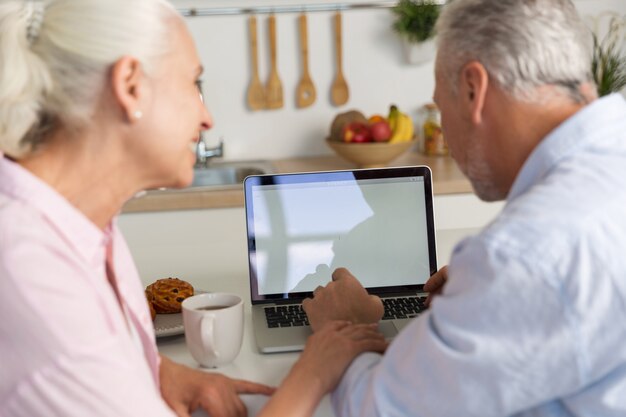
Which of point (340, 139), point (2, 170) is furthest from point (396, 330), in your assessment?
point (340, 139)

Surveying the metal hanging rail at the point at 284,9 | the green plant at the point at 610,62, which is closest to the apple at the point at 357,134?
the metal hanging rail at the point at 284,9

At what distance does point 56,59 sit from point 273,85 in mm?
2258

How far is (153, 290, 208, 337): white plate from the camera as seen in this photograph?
57.1 inches

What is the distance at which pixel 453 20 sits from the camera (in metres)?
1.17

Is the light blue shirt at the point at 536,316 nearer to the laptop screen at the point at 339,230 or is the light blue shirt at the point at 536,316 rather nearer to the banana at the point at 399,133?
the laptop screen at the point at 339,230

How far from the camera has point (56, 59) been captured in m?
1.04

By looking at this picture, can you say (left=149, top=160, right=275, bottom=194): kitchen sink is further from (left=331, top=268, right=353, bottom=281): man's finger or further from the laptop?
(left=331, top=268, right=353, bottom=281): man's finger

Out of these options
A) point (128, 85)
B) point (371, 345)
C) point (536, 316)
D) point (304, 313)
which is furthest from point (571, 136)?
point (304, 313)

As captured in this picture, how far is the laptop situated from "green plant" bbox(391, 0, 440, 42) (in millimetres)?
1634

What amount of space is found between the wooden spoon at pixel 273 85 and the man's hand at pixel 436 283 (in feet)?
6.00

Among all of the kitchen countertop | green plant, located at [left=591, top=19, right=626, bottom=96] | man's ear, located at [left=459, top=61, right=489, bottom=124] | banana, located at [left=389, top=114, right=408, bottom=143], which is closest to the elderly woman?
man's ear, located at [left=459, top=61, right=489, bottom=124]

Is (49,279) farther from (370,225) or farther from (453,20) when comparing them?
(370,225)

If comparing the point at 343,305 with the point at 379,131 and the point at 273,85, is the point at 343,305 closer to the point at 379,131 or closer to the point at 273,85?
the point at 379,131

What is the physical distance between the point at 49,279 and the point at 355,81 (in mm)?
2496
